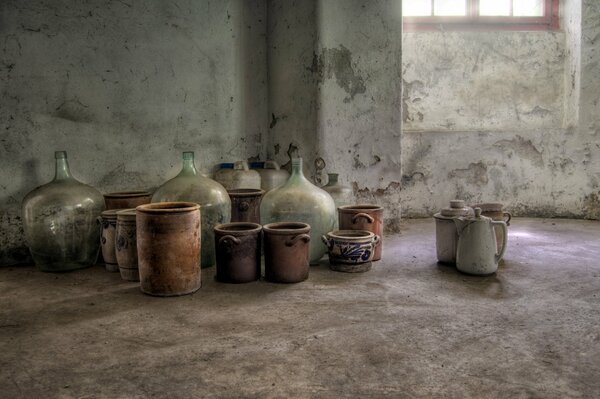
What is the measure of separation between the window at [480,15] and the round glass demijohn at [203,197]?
334 cm

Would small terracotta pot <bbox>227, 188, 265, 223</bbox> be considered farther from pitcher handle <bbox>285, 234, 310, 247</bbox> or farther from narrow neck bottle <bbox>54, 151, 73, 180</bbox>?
narrow neck bottle <bbox>54, 151, 73, 180</bbox>

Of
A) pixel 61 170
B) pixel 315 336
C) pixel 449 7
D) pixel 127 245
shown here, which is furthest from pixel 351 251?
pixel 449 7

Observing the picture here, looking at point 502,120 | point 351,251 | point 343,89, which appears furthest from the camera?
point 502,120

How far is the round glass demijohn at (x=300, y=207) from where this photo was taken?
3293 mm

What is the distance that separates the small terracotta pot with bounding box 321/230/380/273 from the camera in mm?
3184

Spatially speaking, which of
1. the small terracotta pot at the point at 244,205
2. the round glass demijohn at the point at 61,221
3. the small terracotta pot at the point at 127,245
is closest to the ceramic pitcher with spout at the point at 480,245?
the small terracotta pot at the point at 244,205

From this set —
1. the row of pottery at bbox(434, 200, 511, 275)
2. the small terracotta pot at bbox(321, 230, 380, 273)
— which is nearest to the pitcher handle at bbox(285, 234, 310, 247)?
the small terracotta pot at bbox(321, 230, 380, 273)

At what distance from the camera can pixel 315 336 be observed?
7.08 ft

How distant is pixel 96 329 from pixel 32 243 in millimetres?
1325

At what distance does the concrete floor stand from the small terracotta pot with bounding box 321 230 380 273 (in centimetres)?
9

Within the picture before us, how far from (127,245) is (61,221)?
57cm

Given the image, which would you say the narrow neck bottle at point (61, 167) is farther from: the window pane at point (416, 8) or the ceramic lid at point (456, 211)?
the window pane at point (416, 8)

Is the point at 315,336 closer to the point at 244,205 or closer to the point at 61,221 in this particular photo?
the point at 244,205

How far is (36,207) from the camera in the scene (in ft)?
10.6
